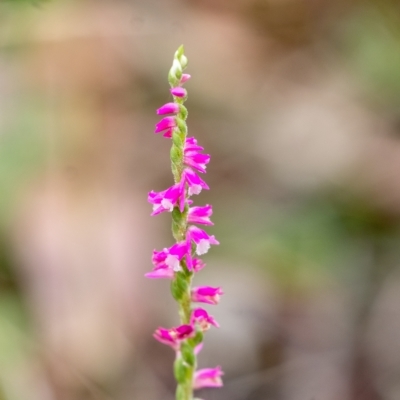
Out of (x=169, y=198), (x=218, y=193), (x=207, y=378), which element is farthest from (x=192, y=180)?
(x=218, y=193)

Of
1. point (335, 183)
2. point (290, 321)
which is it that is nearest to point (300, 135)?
point (335, 183)

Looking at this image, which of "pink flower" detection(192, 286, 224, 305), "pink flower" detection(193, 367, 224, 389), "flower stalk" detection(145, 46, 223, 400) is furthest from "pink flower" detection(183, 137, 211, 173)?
"pink flower" detection(193, 367, 224, 389)

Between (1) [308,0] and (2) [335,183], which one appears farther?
(1) [308,0]

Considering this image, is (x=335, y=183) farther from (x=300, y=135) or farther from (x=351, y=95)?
(x=351, y=95)

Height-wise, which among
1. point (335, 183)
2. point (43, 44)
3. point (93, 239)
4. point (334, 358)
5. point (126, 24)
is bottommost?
point (334, 358)

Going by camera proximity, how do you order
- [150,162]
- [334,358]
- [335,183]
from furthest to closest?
[150,162]
[335,183]
[334,358]

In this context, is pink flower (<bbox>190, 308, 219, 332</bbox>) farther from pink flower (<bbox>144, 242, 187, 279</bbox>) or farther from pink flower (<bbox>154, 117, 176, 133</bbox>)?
pink flower (<bbox>154, 117, 176, 133</bbox>)

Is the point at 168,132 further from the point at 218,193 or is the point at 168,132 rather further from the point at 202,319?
the point at 218,193
